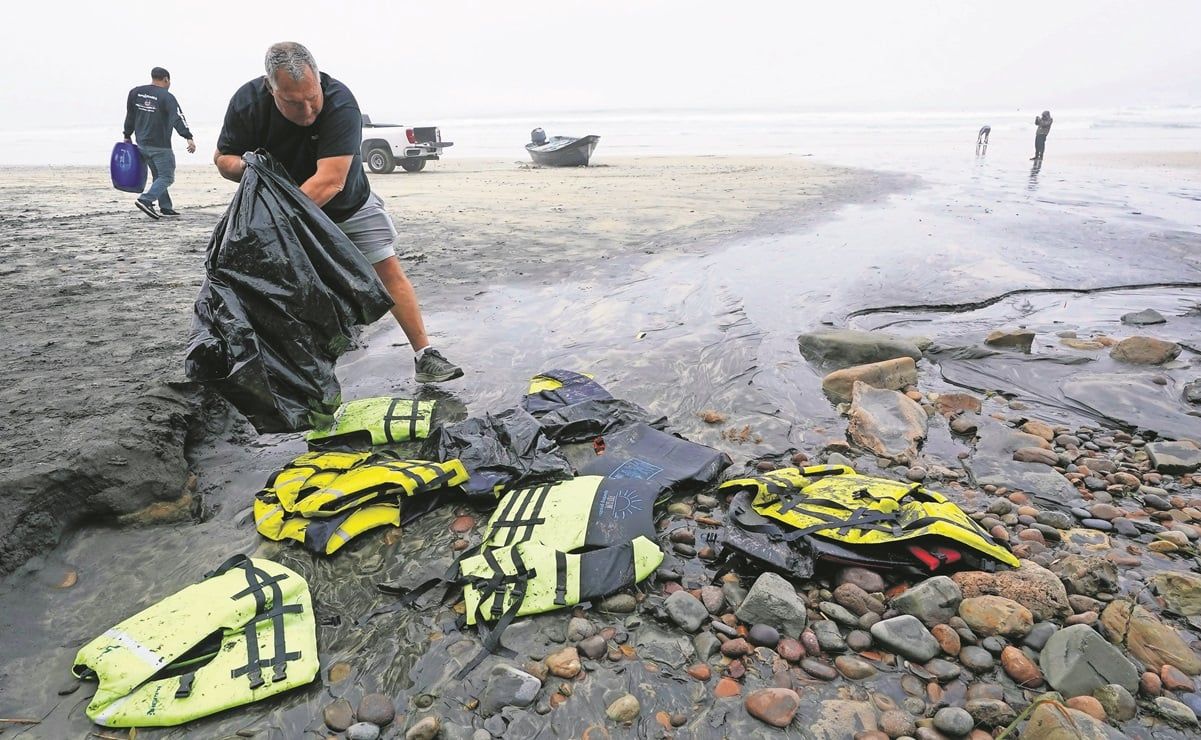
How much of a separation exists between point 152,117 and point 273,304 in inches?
301

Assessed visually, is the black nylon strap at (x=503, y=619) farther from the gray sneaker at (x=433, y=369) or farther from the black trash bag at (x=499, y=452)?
the gray sneaker at (x=433, y=369)

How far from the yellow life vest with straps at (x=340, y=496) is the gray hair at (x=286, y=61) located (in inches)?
65.6

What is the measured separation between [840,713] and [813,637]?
254 mm

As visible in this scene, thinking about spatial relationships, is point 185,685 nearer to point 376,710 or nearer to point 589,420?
point 376,710

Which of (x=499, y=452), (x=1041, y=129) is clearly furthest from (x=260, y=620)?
(x=1041, y=129)

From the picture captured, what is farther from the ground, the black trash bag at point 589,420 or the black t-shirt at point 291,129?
the black t-shirt at point 291,129

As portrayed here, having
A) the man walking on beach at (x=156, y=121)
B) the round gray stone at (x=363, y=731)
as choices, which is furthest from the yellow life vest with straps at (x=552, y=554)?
the man walking on beach at (x=156, y=121)

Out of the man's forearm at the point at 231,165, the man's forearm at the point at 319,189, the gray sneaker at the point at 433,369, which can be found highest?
the man's forearm at the point at 231,165

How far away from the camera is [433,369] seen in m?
3.88

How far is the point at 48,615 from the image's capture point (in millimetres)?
2041

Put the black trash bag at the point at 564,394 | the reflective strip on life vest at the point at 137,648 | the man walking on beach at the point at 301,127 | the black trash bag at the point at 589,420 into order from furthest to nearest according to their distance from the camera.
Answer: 1. the black trash bag at the point at 564,394
2. the black trash bag at the point at 589,420
3. the man walking on beach at the point at 301,127
4. the reflective strip on life vest at the point at 137,648

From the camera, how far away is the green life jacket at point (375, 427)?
10.1 feet

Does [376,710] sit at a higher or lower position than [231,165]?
lower

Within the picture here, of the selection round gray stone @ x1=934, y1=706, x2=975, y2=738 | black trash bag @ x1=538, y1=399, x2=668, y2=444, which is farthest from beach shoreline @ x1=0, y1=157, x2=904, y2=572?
round gray stone @ x1=934, y1=706, x2=975, y2=738
